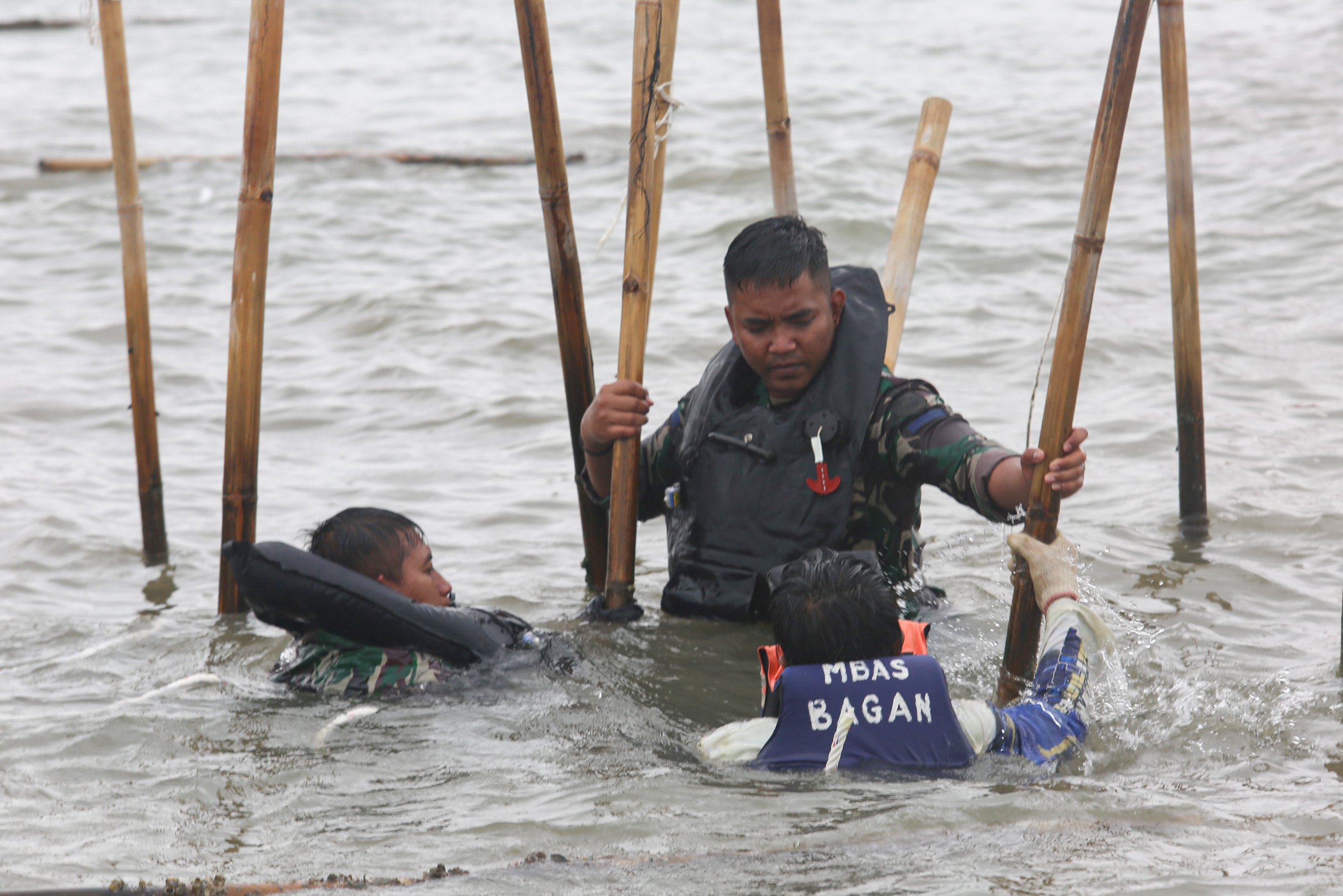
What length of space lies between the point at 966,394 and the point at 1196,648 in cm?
371

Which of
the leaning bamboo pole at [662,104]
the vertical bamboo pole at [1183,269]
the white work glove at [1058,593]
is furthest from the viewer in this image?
the vertical bamboo pole at [1183,269]

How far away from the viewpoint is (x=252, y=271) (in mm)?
4906

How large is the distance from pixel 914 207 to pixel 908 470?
1372 mm

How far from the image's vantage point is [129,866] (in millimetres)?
3523

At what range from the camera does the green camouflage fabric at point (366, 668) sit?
→ 15.2 ft

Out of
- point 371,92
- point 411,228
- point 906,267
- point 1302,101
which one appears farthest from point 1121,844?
point 371,92

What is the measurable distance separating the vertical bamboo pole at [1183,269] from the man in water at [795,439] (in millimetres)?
1291

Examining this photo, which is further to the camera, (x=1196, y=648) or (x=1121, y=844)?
(x=1196, y=648)

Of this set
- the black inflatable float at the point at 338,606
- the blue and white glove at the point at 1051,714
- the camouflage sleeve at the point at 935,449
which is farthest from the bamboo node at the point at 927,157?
the black inflatable float at the point at 338,606

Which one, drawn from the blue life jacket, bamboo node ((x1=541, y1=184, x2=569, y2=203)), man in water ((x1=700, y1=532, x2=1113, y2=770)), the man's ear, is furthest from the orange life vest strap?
bamboo node ((x1=541, y1=184, x2=569, y2=203))

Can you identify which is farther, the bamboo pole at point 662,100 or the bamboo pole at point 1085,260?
the bamboo pole at point 662,100

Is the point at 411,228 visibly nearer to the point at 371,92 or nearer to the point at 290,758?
the point at 371,92

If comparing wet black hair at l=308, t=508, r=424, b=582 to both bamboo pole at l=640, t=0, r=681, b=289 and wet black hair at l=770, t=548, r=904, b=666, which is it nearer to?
bamboo pole at l=640, t=0, r=681, b=289

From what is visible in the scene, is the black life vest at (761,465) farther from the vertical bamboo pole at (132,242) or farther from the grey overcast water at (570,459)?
the vertical bamboo pole at (132,242)
